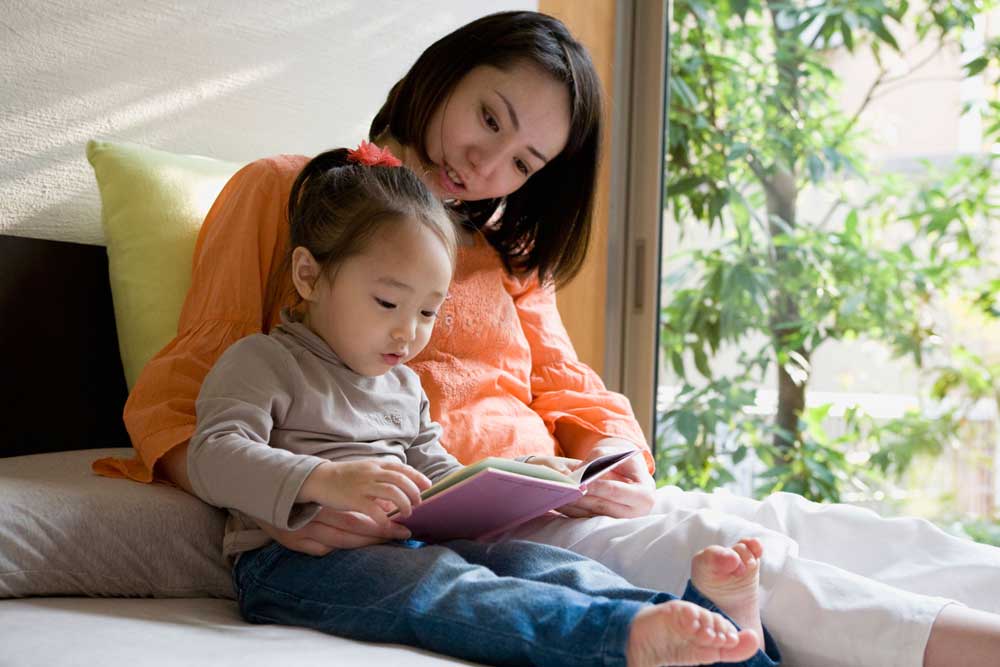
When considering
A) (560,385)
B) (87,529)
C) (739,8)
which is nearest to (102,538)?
(87,529)

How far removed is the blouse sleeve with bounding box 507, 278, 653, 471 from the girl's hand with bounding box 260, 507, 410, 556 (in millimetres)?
577

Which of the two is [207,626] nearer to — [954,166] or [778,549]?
[778,549]

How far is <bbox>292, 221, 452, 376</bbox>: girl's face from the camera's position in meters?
1.26

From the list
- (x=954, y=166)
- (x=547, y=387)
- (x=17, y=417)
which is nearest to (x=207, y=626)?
(x=17, y=417)

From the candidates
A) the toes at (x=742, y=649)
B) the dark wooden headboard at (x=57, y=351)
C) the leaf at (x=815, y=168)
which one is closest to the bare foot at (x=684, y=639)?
the toes at (x=742, y=649)

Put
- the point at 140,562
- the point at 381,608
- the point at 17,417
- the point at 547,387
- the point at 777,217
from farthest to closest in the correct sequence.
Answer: the point at 777,217
the point at 547,387
the point at 17,417
the point at 140,562
the point at 381,608

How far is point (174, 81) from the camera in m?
1.73

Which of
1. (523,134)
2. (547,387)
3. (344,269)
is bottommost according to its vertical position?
(547,387)

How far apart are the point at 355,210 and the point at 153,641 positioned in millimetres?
571

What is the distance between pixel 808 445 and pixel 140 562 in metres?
2.10

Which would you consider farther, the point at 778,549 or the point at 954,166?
the point at 954,166

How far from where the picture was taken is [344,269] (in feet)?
4.19

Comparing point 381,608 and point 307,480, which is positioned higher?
point 307,480

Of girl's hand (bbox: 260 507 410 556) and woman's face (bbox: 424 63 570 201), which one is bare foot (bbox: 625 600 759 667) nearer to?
girl's hand (bbox: 260 507 410 556)
